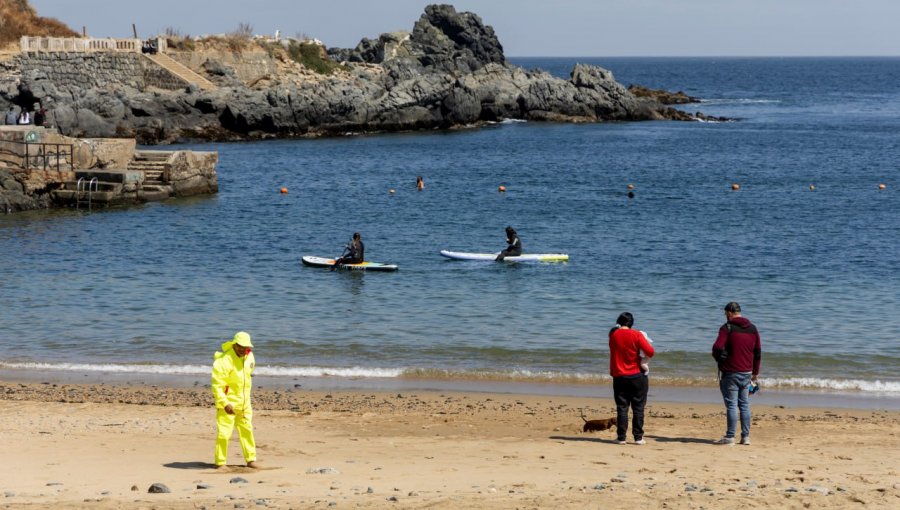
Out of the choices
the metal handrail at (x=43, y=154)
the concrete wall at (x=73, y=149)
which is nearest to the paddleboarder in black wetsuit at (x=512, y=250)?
the metal handrail at (x=43, y=154)

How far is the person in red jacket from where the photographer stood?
13211mm

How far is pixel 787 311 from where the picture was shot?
2492 cm

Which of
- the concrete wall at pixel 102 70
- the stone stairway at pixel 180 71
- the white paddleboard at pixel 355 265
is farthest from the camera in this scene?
the stone stairway at pixel 180 71

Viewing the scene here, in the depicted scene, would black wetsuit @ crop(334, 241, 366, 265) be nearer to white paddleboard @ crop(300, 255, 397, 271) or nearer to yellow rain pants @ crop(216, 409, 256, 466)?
white paddleboard @ crop(300, 255, 397, 271)

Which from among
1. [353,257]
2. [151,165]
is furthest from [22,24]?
[353,257]

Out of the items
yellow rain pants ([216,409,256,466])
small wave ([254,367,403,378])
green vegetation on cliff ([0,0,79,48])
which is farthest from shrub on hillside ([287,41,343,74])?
yellow rain pants ([216,409,256,466])

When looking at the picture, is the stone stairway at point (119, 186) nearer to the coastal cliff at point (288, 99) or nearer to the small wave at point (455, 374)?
the small wave at point (455, 374)

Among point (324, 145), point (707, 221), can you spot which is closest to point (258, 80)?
point (324, 145)

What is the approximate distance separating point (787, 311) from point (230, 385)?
16.1 m

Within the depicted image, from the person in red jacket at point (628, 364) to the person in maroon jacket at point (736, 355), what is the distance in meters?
0.86

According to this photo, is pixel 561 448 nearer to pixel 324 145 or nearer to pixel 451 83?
pixel 324 145

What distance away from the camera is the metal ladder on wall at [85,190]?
42.8 meters

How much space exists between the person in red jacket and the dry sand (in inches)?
20.6

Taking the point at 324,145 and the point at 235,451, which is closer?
the point at 235,451
